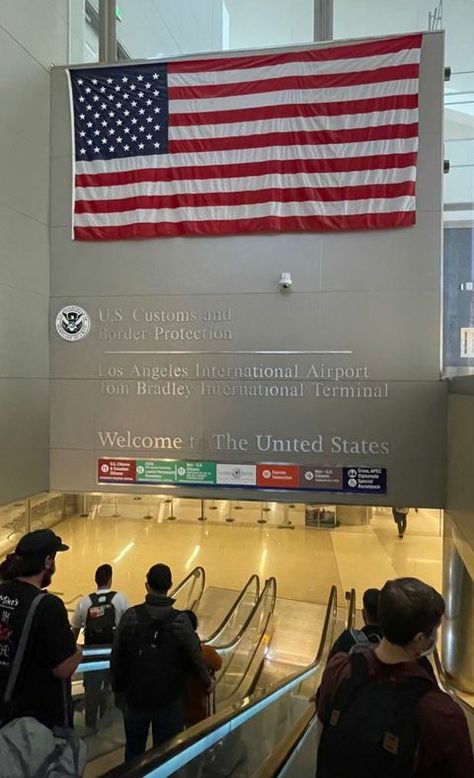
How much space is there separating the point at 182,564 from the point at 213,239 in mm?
6734

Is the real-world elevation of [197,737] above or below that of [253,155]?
below

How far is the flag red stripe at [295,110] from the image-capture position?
22.0ft

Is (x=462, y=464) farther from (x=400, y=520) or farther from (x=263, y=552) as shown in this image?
(x=263, y=552)

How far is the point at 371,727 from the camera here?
1651 millimetres

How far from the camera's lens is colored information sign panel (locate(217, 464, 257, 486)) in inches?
278

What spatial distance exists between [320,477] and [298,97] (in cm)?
487

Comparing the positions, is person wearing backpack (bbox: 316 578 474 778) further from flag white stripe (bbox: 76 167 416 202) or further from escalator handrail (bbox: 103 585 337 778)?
flag white stripe (bbox: 76 167 416 202)

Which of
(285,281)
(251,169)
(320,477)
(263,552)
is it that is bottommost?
(263,552)

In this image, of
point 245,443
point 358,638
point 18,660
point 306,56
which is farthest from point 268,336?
point 18,660

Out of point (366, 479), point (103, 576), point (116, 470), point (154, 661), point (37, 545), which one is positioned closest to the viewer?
point (37, 545)

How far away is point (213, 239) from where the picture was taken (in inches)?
284

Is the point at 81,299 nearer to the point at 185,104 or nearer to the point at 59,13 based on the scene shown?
the point at 185,104

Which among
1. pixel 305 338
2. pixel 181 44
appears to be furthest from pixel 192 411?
pixel 181 44

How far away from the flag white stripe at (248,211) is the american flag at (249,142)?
1 cm
